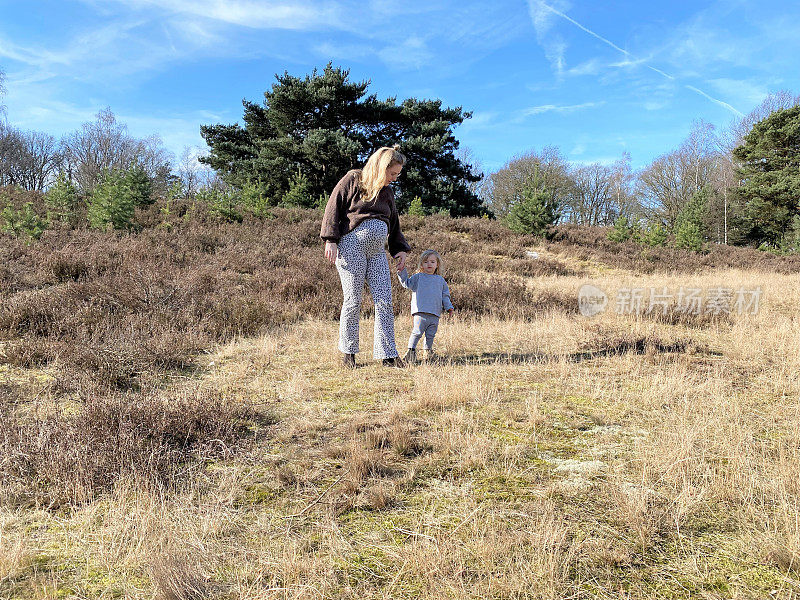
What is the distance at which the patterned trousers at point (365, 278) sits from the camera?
419 cm

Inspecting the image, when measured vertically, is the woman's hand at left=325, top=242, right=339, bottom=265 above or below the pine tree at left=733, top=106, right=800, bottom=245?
below

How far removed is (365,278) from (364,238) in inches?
16.3

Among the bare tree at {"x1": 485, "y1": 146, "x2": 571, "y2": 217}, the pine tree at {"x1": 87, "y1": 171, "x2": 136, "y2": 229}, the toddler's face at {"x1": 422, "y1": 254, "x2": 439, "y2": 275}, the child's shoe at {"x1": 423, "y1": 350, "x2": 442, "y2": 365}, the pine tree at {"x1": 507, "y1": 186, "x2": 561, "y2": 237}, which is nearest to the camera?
the child's shoe at {"x1": 423, "y1": 350, "x2": 442, "y2": 365}

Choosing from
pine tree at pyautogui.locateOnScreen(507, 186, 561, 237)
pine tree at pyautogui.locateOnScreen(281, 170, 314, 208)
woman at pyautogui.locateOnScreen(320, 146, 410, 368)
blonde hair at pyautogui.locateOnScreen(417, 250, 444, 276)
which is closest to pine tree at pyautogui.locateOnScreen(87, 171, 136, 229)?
pine tree at pyautogui.locateOnScreen(281, 170, 314, 208)

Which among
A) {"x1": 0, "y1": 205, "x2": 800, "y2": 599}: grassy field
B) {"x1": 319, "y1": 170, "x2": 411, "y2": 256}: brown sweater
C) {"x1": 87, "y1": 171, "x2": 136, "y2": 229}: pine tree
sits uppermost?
{"x1": 87, "y1": 171, "x2": 136, "y2": 229}: pine tree

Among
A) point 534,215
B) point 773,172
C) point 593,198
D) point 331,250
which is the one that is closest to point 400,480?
point 331,250

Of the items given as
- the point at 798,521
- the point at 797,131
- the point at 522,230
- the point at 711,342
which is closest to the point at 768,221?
the point at 797,131

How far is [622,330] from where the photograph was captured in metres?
6.10

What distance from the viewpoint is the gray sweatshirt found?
4.68 meters

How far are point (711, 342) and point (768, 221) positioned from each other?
33131 millimetres

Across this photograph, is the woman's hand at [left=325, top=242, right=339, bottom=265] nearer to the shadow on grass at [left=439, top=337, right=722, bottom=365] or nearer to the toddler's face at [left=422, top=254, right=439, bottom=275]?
the toddler's face at [left=422, top=254, right=439, bottom=275]

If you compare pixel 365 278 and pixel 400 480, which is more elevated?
pixel 365 278

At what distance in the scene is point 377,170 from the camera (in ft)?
13.2

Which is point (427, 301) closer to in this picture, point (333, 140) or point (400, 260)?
point (400, 260)
